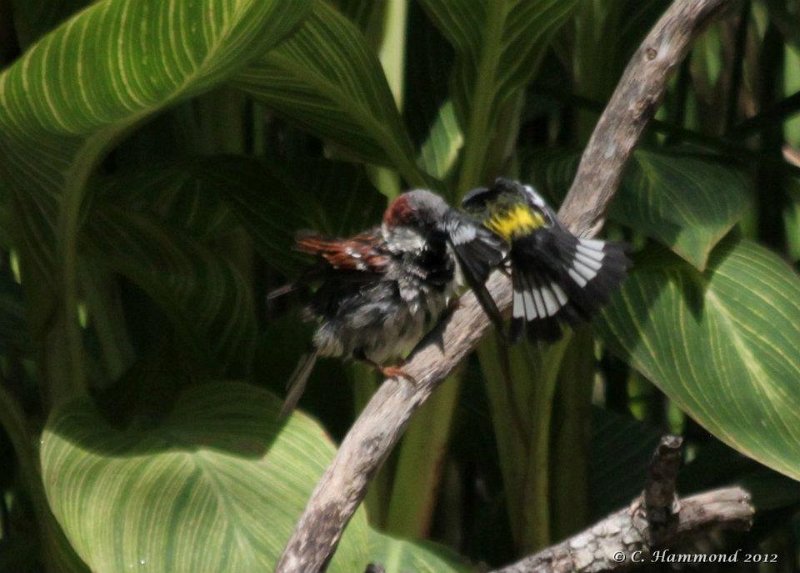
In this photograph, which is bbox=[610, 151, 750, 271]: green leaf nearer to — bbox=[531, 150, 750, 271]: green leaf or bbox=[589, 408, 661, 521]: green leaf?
bbox=[531, 150, 750, 271]: green leaf

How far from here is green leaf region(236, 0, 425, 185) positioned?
1522mm

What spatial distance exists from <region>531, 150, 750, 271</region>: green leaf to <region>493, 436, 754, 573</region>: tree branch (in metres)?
0.33

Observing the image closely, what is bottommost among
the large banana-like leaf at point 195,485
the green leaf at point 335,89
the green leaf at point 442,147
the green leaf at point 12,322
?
the large banana-like leaf at point 195,485

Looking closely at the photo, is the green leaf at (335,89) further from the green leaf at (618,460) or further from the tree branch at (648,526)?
the green leaf at (618,460)

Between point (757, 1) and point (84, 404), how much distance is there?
1.82 meters

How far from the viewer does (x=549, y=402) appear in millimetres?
1778

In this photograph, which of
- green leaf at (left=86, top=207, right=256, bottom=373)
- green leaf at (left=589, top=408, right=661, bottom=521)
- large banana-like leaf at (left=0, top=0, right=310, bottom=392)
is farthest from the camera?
green leaf at (left=589, top=408, right=661, bottom=521)

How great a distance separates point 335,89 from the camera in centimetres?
Answer: 159

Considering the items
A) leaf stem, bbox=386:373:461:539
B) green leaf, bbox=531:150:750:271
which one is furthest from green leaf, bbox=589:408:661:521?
green leaf, bbox=531:150:750:271

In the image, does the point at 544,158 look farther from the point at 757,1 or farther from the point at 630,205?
the point at 757,1

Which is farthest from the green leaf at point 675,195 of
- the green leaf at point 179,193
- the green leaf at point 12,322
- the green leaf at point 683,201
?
the green leaf at point 12,322

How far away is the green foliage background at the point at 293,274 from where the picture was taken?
137cm

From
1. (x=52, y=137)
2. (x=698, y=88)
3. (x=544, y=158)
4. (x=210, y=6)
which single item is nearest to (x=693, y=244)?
(x=544, y=158)

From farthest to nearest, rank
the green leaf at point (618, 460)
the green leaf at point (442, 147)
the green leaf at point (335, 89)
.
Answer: the green leaf at point (618, 460)
the green leaf at point (442, 147)
the green leaf at point (335, 89)
